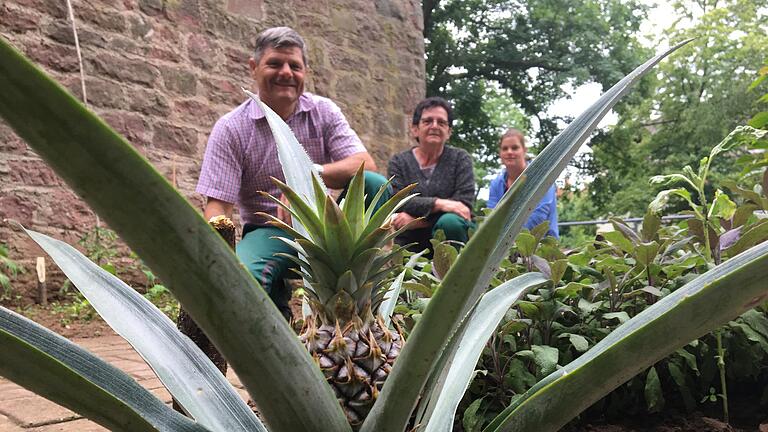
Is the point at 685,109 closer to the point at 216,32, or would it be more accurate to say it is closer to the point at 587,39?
the point at 587,39

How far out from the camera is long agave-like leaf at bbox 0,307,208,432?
0.53m

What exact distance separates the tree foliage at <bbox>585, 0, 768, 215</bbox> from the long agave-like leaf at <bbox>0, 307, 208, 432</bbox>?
17209 millimetres

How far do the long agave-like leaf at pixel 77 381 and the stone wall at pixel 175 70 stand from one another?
4.12 metres

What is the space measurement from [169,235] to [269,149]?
258cm

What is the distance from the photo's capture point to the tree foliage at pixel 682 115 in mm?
16562

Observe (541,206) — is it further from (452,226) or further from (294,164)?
(294,164)

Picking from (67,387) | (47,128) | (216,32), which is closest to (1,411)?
(67,387)

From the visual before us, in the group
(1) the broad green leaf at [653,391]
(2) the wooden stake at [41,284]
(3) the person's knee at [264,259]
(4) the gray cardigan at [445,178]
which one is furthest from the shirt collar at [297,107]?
(1) the broad green leaf at [653,391]

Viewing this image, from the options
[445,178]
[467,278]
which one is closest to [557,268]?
[467,278]

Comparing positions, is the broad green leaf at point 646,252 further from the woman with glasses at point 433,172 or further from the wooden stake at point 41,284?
the wooden stake at point 41,284

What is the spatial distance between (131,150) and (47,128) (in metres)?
0.06

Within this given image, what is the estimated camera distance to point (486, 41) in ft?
52.2

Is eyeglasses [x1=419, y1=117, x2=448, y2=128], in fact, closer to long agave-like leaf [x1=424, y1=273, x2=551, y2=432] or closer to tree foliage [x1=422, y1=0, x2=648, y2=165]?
long agave-like leaf [x1=424, y1=273, x2=551, y2=432]

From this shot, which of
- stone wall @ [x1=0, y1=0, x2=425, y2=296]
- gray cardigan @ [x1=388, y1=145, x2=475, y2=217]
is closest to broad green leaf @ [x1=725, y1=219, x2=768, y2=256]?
gray cardigan @ [x1=388, y1=145, x2=475, y2=217]
